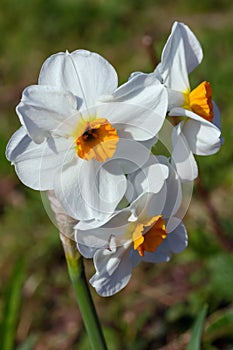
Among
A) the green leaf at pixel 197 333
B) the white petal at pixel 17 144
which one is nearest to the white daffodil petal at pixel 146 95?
the white petal at pixel 17 144

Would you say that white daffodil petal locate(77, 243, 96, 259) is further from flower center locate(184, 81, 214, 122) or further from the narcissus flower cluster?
flower center locate(184, 81, 214, 122)

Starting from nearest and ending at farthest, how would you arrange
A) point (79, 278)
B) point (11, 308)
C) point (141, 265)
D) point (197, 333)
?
point (79, 278), point (197, 333), point (11, 308), point (141, 265)

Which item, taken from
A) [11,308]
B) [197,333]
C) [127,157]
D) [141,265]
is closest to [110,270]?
[127,157]

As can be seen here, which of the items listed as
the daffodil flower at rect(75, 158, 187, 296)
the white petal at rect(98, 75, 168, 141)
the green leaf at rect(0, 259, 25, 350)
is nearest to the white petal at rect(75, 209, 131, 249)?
the daffodil flower at rect(75, 158, 187, 296)

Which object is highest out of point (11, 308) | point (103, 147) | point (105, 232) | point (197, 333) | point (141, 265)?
point (103, 147)

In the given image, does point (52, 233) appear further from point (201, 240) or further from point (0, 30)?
point (0, 30)

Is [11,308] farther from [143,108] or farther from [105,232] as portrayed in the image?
[143,108]
